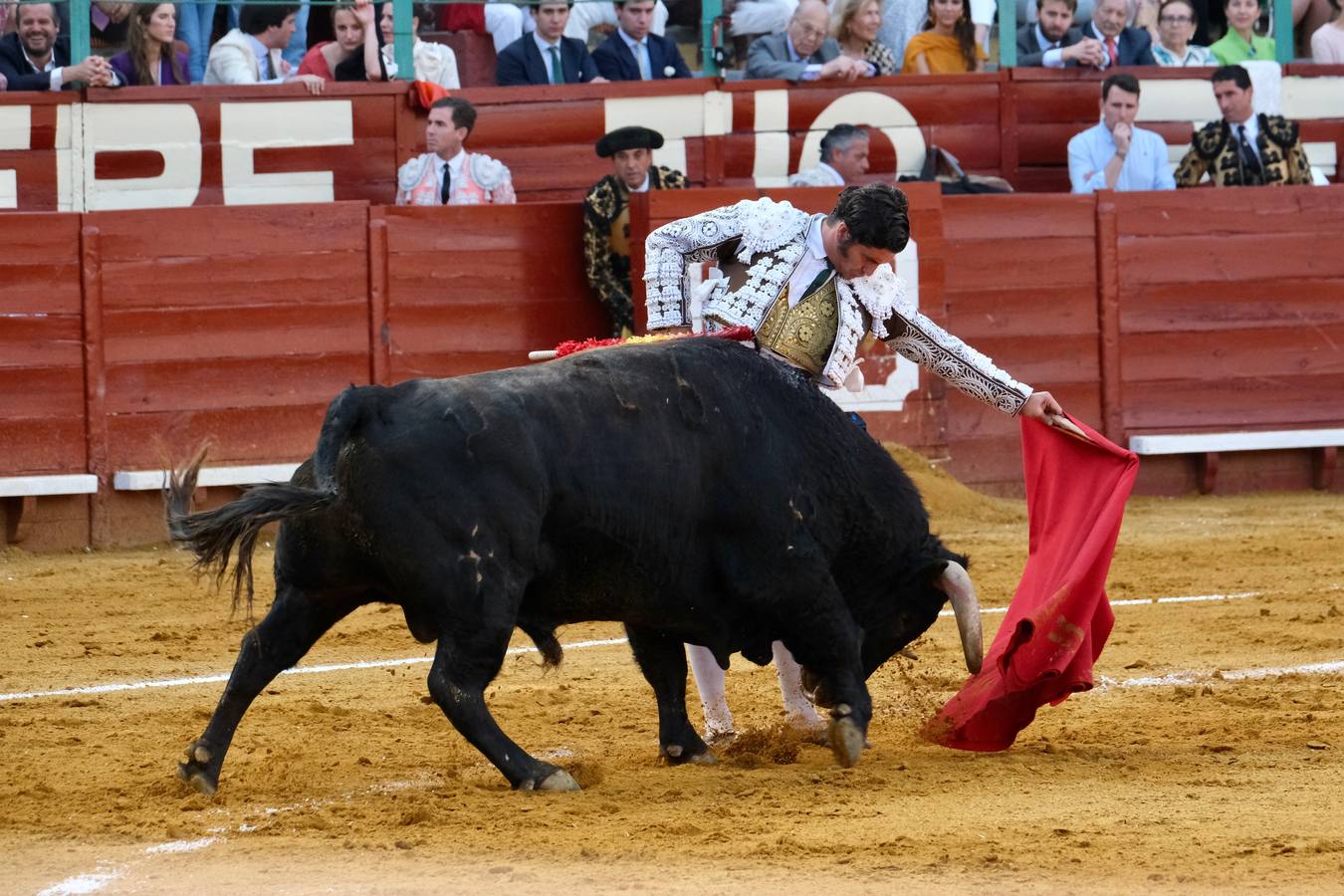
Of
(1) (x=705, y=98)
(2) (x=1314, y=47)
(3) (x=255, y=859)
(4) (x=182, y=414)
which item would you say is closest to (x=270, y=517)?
(3) (x=255, y=859)

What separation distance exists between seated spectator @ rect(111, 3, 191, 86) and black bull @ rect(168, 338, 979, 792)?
4933mm

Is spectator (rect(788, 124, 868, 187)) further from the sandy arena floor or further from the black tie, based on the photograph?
the sandy arena floor

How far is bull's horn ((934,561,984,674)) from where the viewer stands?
4.22m

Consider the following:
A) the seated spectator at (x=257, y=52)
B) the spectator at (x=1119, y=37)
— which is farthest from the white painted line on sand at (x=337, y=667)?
the spectator at (x=1119, y=37)

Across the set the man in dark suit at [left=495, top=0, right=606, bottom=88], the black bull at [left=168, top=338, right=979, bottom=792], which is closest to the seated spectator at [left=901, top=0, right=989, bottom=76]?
the man in dark suit at [left=495, top=0, right=606, bottom=88]

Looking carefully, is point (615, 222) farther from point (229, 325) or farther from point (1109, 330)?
point (1109, 330)

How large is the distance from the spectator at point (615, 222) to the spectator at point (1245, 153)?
2.95 m

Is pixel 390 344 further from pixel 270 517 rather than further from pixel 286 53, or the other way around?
pixel 270 517

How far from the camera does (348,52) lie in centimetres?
877

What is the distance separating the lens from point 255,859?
10.7 feet

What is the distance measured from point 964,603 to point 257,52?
5594mm

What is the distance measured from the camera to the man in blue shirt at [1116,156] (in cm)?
932

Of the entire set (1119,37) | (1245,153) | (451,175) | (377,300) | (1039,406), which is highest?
(1119,37)

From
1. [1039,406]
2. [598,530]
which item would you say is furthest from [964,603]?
[598,530]
